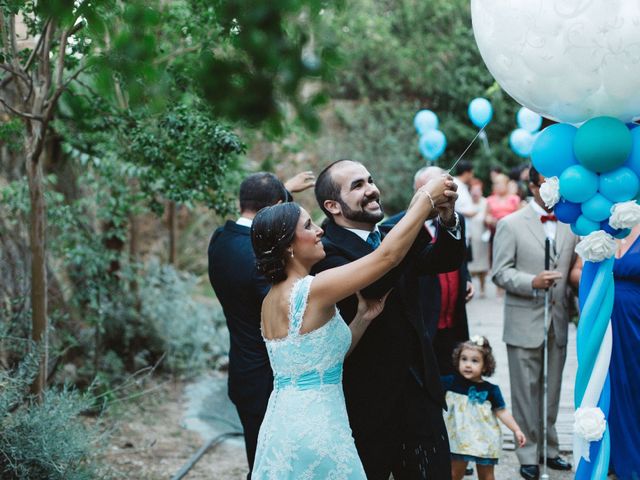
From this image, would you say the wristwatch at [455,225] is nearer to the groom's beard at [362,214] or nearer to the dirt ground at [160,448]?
the groom's beard at [362,214]

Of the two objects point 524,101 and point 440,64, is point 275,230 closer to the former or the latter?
point 524,101

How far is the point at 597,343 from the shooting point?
3838 millimetres

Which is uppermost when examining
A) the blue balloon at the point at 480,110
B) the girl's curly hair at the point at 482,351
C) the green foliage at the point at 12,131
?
the blue balloon at the point at 480,110

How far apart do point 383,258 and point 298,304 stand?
38 cm

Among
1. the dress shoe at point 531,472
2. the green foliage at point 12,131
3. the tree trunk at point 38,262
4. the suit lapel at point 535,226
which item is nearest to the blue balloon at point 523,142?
the suit lapel at point 535,226

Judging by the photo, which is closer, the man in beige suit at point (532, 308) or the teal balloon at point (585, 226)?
the teal balloon at point (585, 226)

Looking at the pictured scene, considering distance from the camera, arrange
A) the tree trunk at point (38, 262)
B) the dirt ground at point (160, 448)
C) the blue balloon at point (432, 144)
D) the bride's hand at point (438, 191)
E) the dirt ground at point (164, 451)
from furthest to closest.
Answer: the blue balloon at point (432, 144)
the dirt ground at point (160, 448)
the dirt ground at point (164, 451)
the tree trunk at point (38, 262)
the bride's hand at point (438, 191)

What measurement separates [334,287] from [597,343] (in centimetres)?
147

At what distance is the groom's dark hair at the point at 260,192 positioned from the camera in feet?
14.1

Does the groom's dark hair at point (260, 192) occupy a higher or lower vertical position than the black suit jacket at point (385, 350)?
higher

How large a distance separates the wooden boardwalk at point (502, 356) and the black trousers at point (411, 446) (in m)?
2.57

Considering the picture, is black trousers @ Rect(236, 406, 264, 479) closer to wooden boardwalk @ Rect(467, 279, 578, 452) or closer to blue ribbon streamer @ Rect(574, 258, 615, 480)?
blue ribbon streamer @ Rect(574, 258, 615, 480)

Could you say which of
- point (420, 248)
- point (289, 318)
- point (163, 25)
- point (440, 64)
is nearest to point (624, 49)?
point (420, 248)

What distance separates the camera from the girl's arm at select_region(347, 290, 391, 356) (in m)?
3.46
